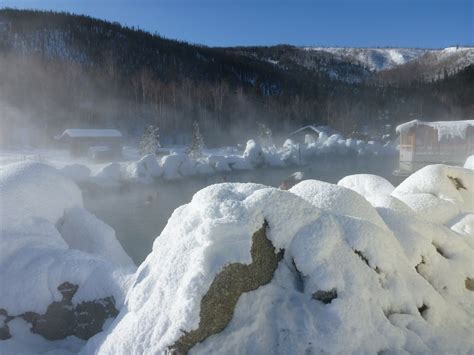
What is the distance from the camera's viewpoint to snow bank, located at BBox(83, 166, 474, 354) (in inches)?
130

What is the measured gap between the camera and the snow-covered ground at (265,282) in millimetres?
3330

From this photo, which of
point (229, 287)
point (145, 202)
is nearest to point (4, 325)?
point (229, 287)

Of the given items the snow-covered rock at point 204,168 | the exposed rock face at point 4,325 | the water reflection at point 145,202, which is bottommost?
the water reflection at point 145,202

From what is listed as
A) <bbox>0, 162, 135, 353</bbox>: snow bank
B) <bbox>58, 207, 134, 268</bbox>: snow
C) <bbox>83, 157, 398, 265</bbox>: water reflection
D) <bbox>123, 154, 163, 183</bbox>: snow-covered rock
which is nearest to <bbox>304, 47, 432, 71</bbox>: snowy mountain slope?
<bbox>83, 157, 398, 265</bbox>: water reflection

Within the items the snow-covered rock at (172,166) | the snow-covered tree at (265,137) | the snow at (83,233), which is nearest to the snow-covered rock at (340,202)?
the snow at (83,233)

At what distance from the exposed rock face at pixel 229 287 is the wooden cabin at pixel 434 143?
2078cm

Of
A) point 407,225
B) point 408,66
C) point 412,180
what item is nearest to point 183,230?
point 407,225

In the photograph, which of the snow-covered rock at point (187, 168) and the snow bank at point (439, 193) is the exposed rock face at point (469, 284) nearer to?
the snow bank at point (439, 193)

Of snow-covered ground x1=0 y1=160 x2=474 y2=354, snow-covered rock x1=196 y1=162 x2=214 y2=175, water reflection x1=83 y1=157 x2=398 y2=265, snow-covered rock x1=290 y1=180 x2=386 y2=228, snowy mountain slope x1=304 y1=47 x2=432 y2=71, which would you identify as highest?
snowy mountain slope x1=304 y1=47 x2=432 y2=71

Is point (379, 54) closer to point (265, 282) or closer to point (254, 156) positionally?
point (254, 156)

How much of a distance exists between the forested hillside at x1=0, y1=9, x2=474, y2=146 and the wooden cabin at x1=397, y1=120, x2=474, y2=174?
99.5 ft

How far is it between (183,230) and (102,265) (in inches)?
72.0

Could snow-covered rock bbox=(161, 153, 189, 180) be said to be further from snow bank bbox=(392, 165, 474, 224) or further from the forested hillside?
the forested hillside

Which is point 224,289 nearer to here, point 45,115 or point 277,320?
point 277,320
